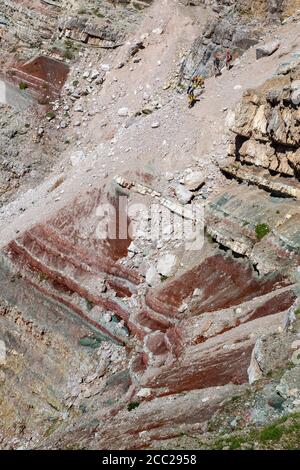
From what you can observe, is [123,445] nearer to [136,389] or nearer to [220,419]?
[220,419]

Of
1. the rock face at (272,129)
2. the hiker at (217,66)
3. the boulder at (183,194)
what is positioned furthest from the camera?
the hiker at (217,66)

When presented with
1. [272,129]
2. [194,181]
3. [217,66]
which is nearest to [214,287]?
Answer: [194,181]

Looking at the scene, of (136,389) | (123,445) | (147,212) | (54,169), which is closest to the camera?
(123,445)

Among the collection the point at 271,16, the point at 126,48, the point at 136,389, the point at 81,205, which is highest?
the point at 271,16

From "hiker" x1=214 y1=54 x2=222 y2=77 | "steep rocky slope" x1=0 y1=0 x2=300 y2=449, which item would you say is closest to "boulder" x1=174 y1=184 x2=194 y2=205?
"steep rocky slope" x1=0 y1=0 x2=300 y2=449

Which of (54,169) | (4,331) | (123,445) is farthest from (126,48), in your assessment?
(123,445)

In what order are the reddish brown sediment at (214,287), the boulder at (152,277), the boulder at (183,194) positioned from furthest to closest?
the boulder at (183,194) < the boulder at (152,277) < the reddish brown sediment at (214,287)

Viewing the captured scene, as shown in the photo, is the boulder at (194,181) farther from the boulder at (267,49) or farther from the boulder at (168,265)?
the boulder at (267,49)

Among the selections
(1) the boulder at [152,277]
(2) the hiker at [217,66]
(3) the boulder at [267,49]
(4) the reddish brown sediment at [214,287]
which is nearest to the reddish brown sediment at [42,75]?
Result: (2) the hiker at [217,66]
